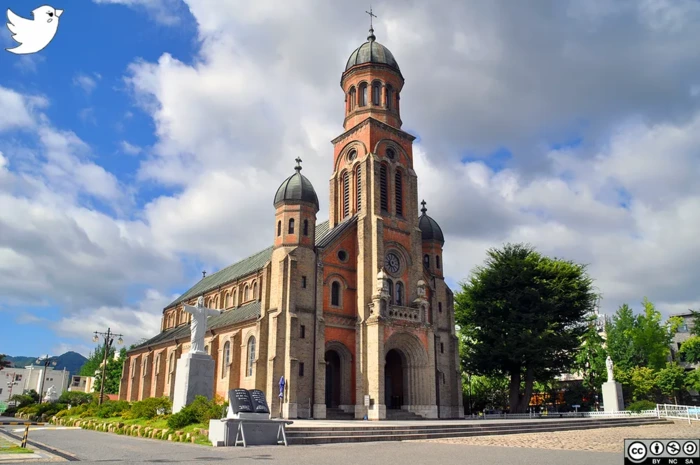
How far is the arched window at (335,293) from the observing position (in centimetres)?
3744

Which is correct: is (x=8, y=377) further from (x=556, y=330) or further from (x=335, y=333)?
(x=556, y=330)

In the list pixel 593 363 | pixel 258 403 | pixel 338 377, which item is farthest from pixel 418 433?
pixel 593 363

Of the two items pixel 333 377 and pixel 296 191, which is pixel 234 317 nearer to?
pixel 333 377

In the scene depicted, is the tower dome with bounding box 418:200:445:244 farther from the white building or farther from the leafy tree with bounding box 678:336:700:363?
the white building

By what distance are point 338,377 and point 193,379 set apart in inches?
633

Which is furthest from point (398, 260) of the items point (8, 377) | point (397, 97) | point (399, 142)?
point (8, 377)

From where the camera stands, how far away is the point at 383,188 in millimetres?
41469

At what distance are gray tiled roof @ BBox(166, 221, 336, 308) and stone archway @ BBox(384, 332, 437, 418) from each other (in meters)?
10.5

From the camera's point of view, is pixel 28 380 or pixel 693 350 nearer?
pixel 693 350

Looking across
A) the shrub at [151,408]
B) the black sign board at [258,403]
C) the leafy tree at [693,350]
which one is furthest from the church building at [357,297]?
the leafy tree at [693,350]

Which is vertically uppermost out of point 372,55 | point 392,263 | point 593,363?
point 372,55

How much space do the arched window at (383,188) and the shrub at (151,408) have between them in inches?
867

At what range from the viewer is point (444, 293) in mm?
43594

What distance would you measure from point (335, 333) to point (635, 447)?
1138 inches
